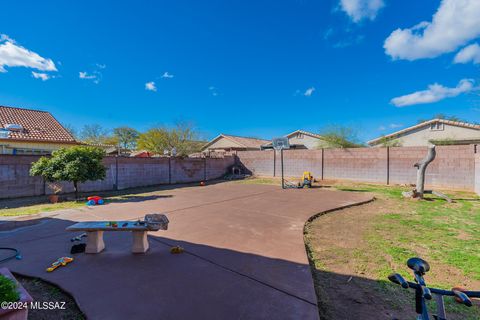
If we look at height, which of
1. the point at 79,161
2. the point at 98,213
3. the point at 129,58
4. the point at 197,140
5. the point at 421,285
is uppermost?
the point at 129,58

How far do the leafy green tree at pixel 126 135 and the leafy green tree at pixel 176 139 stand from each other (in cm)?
1389

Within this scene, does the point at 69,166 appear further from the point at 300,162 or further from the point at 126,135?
the point at 126,135

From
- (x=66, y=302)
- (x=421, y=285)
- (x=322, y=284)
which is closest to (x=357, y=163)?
(x=322, y=284)

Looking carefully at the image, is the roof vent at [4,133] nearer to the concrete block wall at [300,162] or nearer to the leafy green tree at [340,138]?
the concrete block wall at [300,162]

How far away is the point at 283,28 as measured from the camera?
12.1m

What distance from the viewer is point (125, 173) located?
11688 mm

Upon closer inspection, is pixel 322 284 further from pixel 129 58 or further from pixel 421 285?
pixel 129 58

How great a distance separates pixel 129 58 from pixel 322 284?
587 inches

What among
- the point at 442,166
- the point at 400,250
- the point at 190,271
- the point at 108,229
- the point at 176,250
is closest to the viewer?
the point at 190,271

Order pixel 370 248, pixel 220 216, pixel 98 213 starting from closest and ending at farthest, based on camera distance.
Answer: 1. pixel 370 248
2. pixel 220 216
3. pixel 98 213

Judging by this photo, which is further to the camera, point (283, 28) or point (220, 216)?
point (283, 28)

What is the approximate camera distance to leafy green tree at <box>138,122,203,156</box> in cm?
2175

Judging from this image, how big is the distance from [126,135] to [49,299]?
36108 millimetres

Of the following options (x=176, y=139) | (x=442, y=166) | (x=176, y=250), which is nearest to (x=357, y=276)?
(x=176, y=250)
